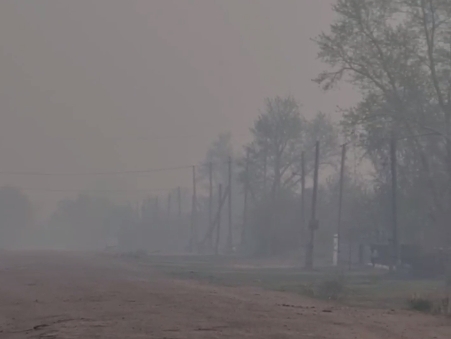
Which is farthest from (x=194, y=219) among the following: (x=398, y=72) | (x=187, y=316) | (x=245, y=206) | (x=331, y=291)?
(x=187, y=316)

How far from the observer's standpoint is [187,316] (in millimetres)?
20516

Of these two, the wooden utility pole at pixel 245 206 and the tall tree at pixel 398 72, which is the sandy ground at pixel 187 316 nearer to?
the tall tree at pixel 398 72

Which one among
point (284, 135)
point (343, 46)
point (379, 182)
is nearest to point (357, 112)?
point (343, 46)

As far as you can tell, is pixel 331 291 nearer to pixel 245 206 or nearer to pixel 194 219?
pixel 245 206

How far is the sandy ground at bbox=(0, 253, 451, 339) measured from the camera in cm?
1758

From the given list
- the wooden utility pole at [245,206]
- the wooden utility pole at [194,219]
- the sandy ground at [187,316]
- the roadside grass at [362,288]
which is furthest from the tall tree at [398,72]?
the wooden utility pole at [194,219]

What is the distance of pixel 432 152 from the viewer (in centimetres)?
5159

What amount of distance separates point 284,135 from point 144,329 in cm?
9016

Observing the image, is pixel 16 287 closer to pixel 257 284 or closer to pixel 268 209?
pixel 257 284

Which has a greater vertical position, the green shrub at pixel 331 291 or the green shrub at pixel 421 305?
the green shrub at pixel 331 291

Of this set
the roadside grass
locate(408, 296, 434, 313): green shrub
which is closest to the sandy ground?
locate(408, 296, 434, 313): green shrub

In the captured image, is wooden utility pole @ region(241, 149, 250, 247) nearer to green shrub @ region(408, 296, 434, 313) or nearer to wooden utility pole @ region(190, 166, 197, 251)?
wooden utility pole @ region(190, 166, 197, 251)

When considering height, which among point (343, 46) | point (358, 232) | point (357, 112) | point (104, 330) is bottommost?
point (104, 330)

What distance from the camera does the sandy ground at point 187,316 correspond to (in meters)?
17.6
